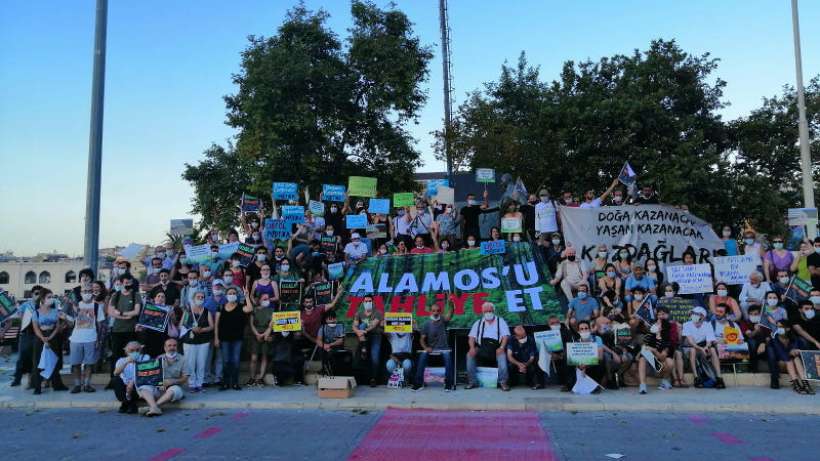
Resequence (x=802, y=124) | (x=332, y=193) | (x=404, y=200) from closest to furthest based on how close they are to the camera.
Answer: (x=404, y=200), (x=332, y=193), (x=802, y=124)

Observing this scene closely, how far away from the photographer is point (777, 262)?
13.0 metres

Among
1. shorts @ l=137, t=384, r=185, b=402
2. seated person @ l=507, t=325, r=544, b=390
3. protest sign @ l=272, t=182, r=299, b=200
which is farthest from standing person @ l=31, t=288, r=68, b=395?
seated person @ l=507, t=325, r=544, b=390

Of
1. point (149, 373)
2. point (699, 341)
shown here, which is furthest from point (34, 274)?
point (699, 341)

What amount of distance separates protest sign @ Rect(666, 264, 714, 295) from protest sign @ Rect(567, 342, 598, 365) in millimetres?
3182

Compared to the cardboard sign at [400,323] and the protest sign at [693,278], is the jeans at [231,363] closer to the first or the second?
the cardboard sign at [400,323]

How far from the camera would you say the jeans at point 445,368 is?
1107 cm

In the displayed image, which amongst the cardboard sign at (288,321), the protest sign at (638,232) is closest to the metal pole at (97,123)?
the cardboard sign at (288,321)

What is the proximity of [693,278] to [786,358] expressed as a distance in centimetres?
236

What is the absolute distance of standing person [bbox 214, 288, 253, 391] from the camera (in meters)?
11.4

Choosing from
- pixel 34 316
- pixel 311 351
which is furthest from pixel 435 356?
pixel 34 316

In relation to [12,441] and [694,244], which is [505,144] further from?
[12,441]

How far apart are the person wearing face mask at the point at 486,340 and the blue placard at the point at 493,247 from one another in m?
1.85

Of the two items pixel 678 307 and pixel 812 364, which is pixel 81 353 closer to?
pixel 678 307

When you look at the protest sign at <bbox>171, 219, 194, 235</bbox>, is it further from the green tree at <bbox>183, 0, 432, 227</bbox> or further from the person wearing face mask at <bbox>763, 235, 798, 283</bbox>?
the person wearing face mask at <bbox>763, 235, 798, 283</bbox>
